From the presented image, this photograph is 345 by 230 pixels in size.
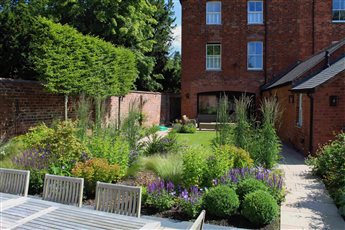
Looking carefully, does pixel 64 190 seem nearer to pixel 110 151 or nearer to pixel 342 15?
pixel 110 151

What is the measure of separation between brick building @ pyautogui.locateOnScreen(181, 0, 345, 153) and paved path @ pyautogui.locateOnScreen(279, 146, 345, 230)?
12.1 m

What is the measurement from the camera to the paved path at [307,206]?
4.48 meters

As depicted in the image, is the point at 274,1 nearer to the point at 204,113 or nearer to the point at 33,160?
the point at 204,113

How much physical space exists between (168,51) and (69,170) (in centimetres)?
2192

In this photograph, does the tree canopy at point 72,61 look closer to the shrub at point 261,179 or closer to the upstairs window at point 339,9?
the shrub at point 261,179

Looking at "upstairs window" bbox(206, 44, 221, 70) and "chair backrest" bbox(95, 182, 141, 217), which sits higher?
"upstairs window" bbox(206, 44, 221, 70)

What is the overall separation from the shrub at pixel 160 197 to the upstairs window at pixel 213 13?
16.4 meters

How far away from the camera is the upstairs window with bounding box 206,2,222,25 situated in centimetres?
1966

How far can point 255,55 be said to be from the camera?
19609 millimetres

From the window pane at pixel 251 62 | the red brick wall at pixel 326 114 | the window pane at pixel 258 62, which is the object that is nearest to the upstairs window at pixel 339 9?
the window pane at pixel 258 62

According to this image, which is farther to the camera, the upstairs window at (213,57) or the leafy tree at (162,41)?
the leafy tree at (162,41)

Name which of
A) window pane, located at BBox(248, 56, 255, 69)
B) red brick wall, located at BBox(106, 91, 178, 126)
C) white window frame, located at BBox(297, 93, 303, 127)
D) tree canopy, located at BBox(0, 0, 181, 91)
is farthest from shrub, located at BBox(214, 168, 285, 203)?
window pane, located at BBox(248, 56, 255, 69)

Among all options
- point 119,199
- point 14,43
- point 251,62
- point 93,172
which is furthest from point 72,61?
point 251,62

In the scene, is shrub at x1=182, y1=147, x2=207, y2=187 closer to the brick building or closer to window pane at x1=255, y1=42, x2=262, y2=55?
the brick building
